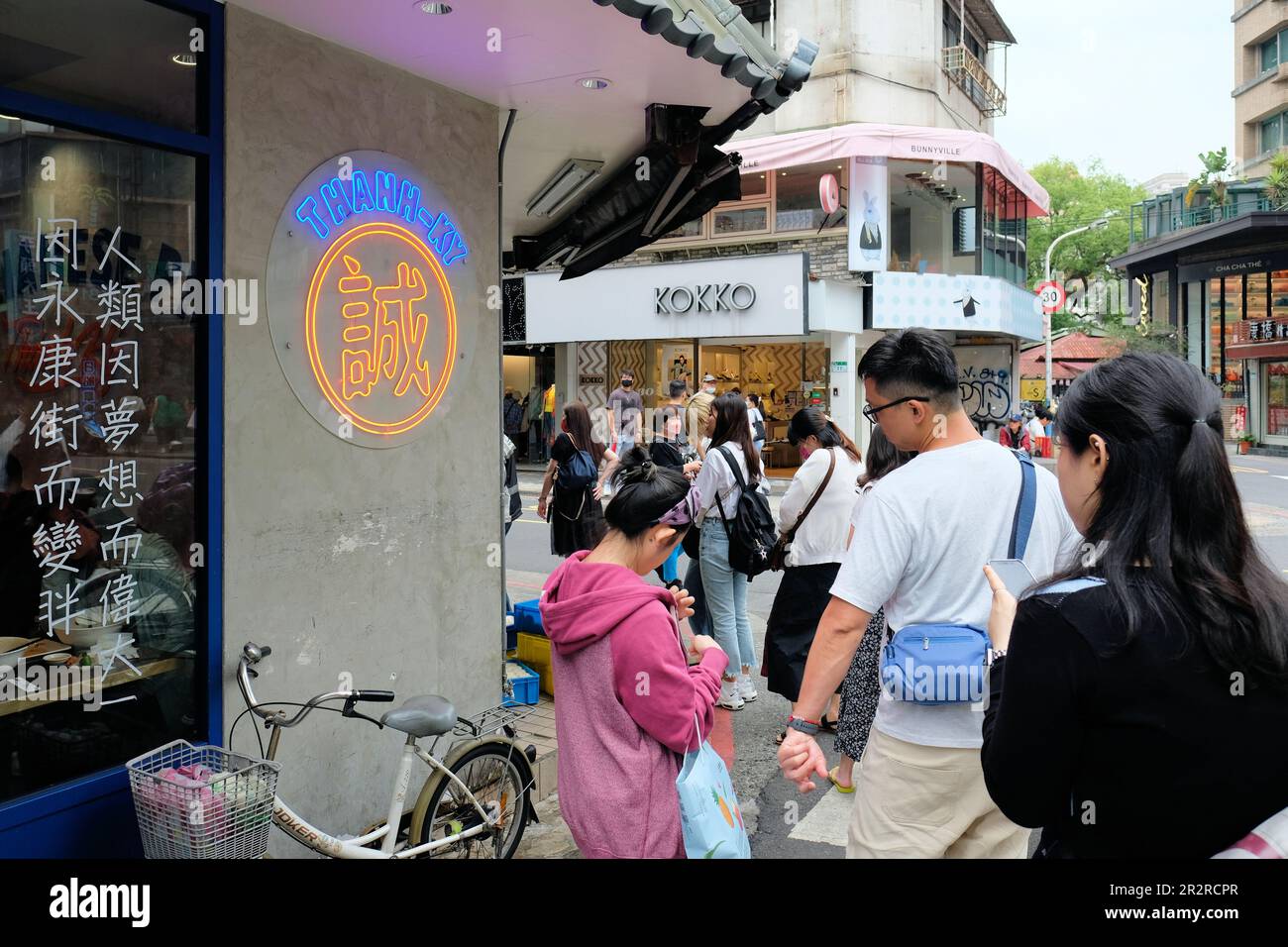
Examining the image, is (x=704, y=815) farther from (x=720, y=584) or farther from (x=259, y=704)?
(x=720, y=584)

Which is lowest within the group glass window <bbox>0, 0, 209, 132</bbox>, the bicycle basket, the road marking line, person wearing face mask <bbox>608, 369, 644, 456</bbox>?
the road marking line

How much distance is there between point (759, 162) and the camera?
→ 1819 cm

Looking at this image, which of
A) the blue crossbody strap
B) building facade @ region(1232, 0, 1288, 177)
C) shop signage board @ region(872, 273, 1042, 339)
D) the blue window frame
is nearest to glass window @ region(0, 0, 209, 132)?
the blue window frame

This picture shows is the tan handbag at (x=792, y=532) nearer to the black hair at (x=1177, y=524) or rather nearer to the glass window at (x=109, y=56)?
the glass window at (x=109, y=56)

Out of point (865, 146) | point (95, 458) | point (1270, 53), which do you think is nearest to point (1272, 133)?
point (1270, 53)

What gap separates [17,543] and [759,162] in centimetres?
1678

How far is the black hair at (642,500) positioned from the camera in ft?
8.70

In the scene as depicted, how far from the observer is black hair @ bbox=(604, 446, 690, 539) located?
A: 8.70 ft

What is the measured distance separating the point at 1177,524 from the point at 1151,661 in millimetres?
235

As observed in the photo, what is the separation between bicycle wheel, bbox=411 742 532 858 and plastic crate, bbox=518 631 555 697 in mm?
1917

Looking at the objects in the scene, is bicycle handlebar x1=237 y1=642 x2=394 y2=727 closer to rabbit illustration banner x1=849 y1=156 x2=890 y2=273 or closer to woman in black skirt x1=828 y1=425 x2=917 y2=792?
woman in black skirt x1=828 y1=425 x2=917 y2=792

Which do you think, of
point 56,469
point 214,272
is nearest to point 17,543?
point 56,469

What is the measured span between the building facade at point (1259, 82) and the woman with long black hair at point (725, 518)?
1650 inches
